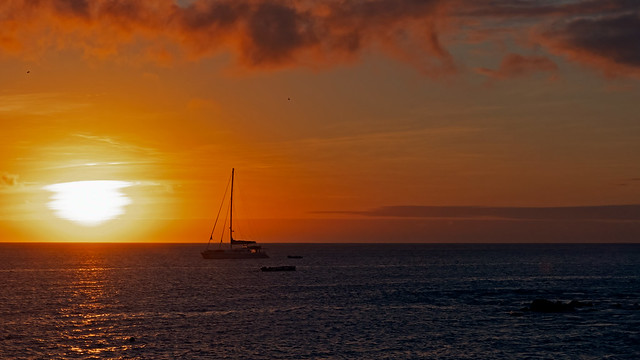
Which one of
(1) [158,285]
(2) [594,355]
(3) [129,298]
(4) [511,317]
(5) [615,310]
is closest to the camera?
(2) [594,355]

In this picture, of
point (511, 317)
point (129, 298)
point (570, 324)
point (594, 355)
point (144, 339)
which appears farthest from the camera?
point (129, 298)

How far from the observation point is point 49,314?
3430 inches

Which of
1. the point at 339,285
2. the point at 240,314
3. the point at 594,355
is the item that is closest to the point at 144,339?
the point at 240,314

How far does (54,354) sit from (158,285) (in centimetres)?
7418

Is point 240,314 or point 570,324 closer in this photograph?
point 570,324

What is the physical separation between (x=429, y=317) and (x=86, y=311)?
44.9 m

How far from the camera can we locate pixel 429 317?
83562 mm

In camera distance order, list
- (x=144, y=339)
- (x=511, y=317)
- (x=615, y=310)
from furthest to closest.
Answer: (x=615, y=310)
(x=511, y=317)
(x=144, y=339)

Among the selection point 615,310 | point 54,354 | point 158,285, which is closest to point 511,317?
point 615,310

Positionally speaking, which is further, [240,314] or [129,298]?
[129,298]

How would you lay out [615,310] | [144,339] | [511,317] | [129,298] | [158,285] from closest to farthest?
[144,339] < [511,317] < [615,310] < [129,298] < [158,285]

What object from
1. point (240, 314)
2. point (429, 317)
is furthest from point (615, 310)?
point (240, 314)

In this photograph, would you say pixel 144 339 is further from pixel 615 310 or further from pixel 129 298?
pixel 615 310

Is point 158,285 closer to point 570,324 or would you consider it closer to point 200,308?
point 200,308
